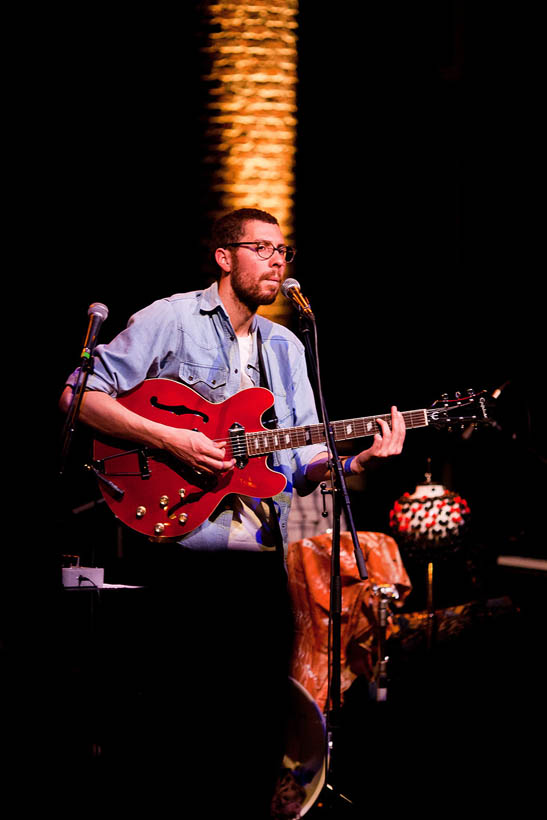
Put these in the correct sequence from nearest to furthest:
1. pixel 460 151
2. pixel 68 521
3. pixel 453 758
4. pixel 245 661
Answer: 1. pixel 245 661
2. pixel 453 758
3. pixel 68 521
4. pixel 460 151

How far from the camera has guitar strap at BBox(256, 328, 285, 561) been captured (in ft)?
9.54

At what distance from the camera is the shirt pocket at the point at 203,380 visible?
2.99m

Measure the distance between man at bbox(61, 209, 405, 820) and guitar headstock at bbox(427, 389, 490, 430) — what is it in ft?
0.68

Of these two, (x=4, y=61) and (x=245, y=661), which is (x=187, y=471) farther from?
(x=4, y=61)

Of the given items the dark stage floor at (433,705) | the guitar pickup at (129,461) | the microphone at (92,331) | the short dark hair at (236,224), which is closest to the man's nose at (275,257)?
the short dark hair at (236,224)

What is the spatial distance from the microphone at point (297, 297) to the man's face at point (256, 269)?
314 mm

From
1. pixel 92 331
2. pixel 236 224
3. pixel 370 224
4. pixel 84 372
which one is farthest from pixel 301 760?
pixel 370 224

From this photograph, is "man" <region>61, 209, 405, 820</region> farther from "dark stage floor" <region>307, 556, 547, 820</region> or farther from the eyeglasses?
"dark stage floor" <region>307, 556, 547, 820</region>

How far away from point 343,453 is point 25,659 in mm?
2500

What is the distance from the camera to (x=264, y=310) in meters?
4.75

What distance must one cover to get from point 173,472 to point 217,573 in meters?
0.40

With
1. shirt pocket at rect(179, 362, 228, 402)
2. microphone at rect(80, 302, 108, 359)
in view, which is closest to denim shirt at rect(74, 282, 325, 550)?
shirt pocket at rect(179, 362, 228, 402)

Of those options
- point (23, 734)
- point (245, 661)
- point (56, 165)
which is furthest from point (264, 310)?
point (23, 734)

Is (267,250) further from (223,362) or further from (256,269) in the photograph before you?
(223,362)
